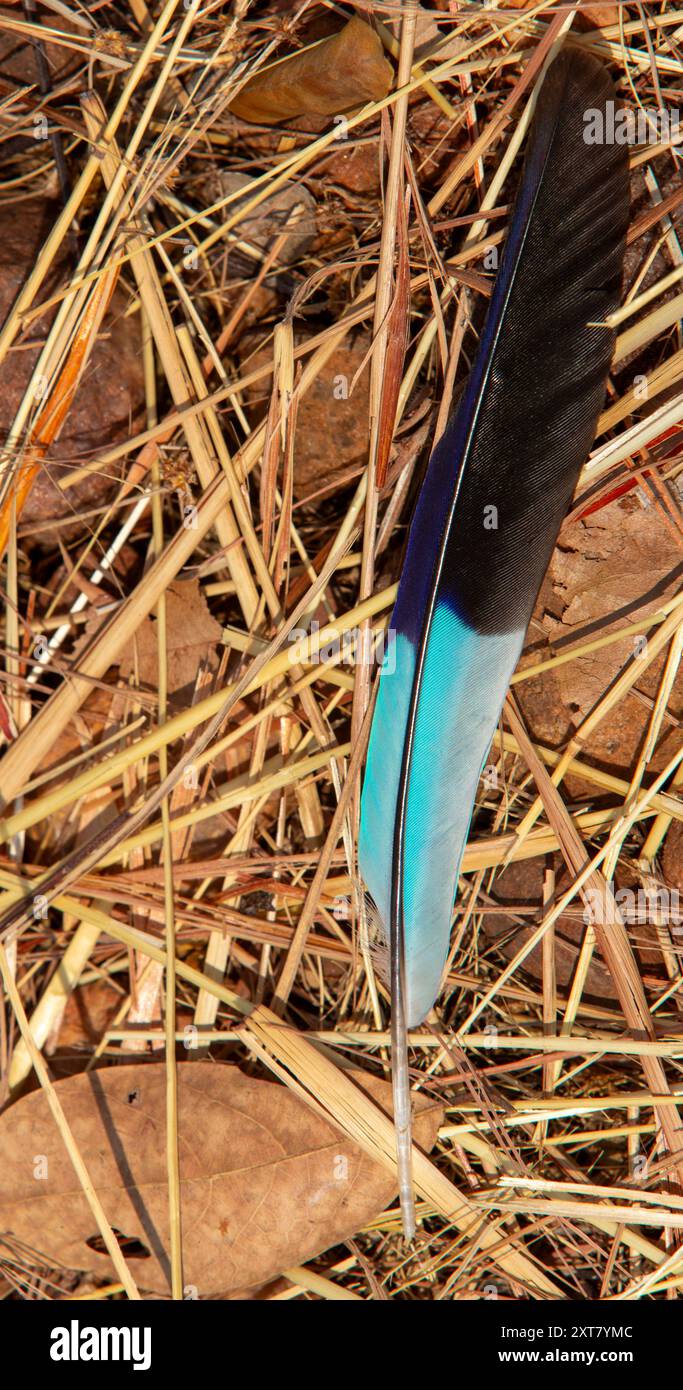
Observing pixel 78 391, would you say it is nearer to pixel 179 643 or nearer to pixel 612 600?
pixel 179 643

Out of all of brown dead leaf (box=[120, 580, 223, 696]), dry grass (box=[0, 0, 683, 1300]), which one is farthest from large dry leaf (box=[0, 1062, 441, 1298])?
brown dead leaf (box=[120, 580, 223, 696])

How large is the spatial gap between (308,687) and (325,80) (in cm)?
146

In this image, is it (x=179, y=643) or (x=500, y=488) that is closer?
(x=500, y=488)

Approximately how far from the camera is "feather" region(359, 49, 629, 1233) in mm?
1916

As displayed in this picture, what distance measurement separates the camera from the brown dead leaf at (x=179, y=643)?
7.44 ft

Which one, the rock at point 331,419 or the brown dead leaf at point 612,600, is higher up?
the rock at point 331,419

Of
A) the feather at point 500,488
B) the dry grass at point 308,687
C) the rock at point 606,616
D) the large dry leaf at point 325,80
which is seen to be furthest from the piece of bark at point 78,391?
the rock at point 606,616

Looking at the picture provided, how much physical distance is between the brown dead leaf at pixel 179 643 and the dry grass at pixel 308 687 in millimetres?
31

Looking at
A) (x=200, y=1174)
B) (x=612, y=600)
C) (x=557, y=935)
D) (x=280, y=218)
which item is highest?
(x=280, y=218)

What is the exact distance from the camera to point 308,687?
85.4 inches

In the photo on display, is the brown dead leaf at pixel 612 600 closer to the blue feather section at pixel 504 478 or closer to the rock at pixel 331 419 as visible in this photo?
the blue feather section at pixel 504 478

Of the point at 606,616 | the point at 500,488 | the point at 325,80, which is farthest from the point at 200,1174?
the point at 325,80
